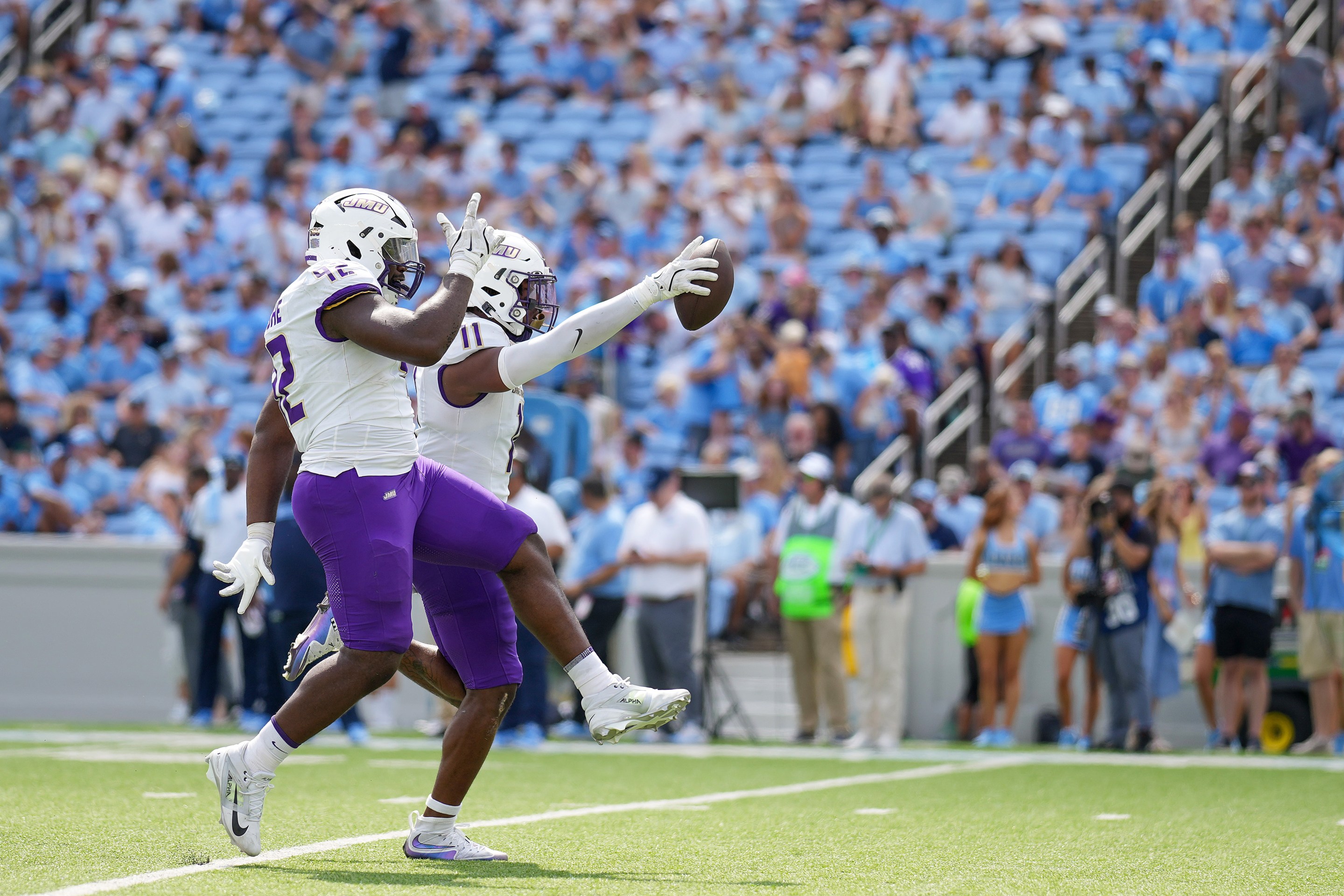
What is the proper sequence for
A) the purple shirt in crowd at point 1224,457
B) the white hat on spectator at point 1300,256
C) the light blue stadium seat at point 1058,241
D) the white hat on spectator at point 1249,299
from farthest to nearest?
1. the light blue stadium seat at point 1058,241
2. the white hat on spectator at point 1300,256
3. the white hat on spectator at point 1249,299
4. the purple shirt in crowd at point 1224,457

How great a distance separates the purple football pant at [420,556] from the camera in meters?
5.00

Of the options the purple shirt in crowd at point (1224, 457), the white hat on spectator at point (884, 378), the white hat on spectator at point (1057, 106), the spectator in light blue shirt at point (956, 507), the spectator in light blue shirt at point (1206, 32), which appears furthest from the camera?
the spectator in light blue shirt at point (1206, 32)

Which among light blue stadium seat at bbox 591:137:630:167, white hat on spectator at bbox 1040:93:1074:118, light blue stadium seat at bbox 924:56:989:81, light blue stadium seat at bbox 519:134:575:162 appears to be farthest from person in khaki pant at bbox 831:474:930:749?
light blue stadium seat at bbox 519:134:575:162

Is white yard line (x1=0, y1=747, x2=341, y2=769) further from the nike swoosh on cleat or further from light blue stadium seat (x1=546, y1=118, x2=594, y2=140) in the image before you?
light blue stadium seat (x1=546, y1=118, x2=594, y2=140)

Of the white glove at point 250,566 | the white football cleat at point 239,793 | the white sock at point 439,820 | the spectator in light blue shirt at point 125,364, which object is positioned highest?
the spectator in light blue shirt at point 125,364

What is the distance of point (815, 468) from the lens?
11.9m

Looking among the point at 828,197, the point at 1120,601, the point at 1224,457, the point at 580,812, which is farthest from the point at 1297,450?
the point at 580,812

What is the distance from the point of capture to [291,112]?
66.5 ft

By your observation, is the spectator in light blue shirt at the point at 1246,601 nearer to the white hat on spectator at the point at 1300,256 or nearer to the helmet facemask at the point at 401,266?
the white hat on spectator at the point at 1300,256

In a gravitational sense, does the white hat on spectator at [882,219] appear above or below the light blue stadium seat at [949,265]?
above

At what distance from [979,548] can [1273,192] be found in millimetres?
5520

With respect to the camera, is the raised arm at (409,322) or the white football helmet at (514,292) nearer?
the raised arm at (409,322)

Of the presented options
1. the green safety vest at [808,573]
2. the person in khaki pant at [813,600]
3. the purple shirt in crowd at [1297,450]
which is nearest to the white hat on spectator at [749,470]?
the person in khaki pant at [813,600]

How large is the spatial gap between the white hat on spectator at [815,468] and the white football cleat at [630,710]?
22.1 feet
